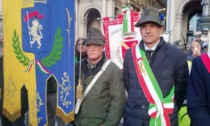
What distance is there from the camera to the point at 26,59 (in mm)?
2895

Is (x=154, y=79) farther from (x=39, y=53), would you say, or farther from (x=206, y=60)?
(x=39, y=53)

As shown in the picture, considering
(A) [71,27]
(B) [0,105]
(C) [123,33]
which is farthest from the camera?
(C) [123,33]

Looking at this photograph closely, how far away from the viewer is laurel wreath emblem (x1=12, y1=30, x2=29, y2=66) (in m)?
2.90

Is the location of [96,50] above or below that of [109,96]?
above

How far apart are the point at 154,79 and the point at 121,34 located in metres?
3.97

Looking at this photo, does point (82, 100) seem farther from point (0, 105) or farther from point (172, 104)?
point (0, 105)

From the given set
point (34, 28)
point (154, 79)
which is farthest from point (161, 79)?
point (34, 28)

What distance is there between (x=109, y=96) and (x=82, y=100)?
0.95 feet

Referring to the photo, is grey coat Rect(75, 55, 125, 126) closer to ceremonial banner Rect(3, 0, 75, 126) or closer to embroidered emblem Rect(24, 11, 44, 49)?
ceremonial banner Rect(3, 0, 75, 126)

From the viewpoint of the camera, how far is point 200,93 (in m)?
2.11

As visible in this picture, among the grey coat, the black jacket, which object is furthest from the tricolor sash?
the grey coat

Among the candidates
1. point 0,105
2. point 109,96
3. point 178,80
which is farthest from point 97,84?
point 0,105

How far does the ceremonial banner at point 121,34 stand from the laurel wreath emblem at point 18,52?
3.42 m

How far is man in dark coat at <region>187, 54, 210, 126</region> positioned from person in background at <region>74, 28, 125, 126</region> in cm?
85
